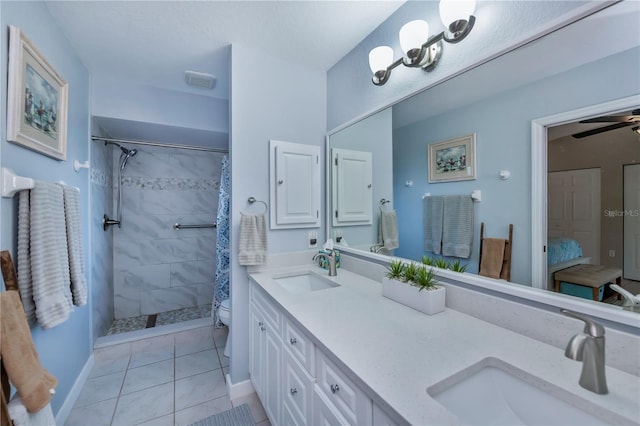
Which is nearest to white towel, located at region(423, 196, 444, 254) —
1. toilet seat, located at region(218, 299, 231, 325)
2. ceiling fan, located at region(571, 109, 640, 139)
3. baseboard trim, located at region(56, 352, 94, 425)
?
ceiling fan, located at region(571, 109, 640, 139)

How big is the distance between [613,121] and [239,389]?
224cm

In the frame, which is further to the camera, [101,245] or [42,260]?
[101,245]

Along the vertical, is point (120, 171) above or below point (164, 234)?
above

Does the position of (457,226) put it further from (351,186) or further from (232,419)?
(232,419)

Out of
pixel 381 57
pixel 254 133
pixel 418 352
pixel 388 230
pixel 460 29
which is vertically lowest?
pixel 418 352

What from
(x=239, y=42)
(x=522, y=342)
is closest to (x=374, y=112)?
(x=239, y=42)

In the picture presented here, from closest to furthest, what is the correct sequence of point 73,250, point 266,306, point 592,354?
point 592,354 → point 73,250 → point 266,306

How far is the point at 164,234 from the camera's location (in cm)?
300

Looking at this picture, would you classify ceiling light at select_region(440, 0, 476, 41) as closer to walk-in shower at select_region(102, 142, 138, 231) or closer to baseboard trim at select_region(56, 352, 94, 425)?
baseboard trim at select_region(56, 352, 94, 425)

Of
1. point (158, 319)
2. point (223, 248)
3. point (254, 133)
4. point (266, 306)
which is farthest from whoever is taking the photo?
point (158, 319)

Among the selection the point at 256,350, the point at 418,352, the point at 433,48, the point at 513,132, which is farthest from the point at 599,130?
the point at 256,350

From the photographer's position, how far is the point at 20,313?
0.86m

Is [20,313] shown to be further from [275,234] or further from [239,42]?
[239,42]

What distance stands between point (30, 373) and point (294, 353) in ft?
2.82
